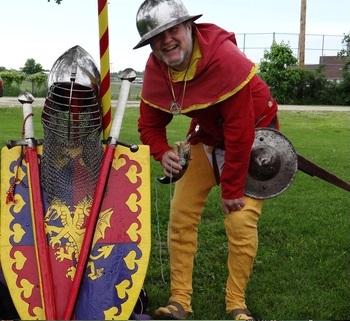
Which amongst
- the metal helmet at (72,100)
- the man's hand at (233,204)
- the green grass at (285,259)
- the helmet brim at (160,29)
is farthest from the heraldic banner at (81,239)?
the green grass at (285,259)

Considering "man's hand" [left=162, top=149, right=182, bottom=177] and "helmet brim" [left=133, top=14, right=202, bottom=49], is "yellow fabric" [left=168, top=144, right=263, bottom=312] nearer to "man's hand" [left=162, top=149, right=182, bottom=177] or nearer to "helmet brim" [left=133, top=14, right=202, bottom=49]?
"man's hand" [left=162, top=149, right=182, bottom=177]

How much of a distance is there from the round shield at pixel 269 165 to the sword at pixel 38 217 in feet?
3.85

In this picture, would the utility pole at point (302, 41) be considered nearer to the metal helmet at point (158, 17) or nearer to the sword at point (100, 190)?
the sword at point (100, 190)

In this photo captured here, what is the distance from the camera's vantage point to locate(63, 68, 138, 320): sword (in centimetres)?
305

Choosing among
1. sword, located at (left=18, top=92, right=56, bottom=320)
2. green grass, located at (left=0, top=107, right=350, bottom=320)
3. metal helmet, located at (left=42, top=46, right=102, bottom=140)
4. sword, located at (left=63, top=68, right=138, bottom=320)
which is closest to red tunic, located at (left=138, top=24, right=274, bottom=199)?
sword, located at (left=63, top=68, right=138, bottom=320)

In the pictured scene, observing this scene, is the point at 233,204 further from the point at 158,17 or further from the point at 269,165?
the point at 158,17

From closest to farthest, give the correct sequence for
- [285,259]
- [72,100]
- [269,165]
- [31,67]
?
1. [72,100]
2. [269,165]
3. [285,259]
4. [31,67]

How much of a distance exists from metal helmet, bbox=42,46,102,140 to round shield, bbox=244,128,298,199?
923mm

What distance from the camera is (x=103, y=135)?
11.9 ft

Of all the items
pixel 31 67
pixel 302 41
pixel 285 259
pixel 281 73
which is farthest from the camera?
pixel 31 67

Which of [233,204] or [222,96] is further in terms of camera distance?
[233,204]

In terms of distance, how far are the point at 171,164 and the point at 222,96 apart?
51 centimetres

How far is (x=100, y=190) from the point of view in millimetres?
3262

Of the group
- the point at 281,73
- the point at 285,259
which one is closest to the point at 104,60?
the point at 285,259
